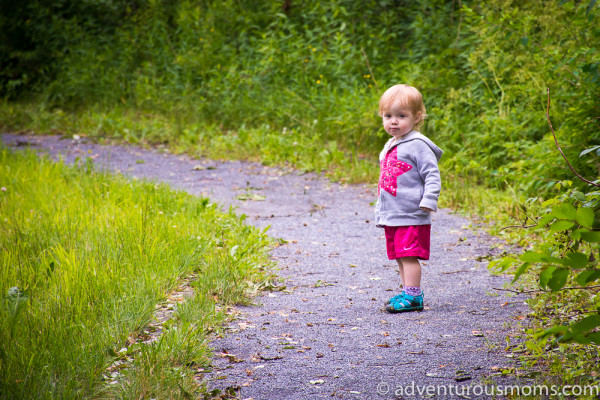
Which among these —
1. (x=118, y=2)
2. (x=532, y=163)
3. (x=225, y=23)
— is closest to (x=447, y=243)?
(x=532, y=163)

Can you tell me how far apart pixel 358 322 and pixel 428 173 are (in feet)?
3.26

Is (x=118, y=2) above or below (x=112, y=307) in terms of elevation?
above

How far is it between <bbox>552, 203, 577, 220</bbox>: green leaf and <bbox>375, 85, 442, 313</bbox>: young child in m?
1.63

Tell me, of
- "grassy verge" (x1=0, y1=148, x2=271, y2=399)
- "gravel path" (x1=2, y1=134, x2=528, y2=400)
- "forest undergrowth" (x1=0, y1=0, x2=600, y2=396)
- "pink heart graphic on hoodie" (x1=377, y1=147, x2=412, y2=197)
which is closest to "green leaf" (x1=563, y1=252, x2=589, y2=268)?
"forest undergrowth" (x1=0, y1=0, x2=600, y2=396)

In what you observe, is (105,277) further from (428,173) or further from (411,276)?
(428,173)

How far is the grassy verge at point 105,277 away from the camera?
2.53 metres

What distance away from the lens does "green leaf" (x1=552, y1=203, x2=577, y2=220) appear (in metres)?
1.90

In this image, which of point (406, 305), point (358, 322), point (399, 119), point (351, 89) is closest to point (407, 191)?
point (399, 119)

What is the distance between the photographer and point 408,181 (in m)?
3.69

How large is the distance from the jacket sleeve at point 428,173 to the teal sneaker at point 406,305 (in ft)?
1.85

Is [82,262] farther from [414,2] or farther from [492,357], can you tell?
[414,2]

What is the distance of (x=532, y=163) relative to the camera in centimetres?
537

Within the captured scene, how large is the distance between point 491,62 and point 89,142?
6.76m

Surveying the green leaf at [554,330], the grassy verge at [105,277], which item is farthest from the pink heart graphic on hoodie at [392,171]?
the green leaf at [554,330]
